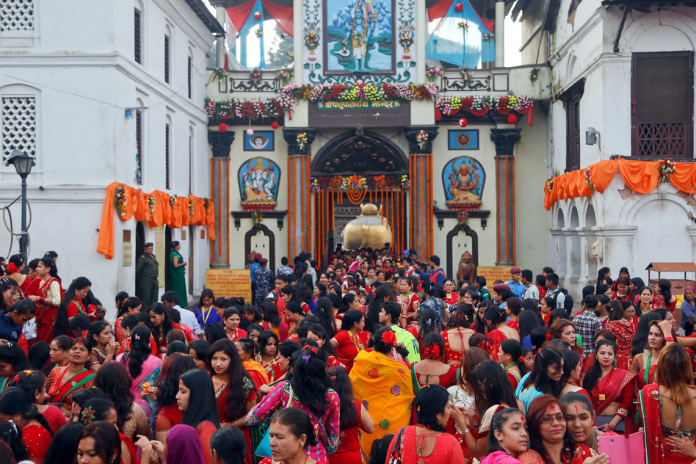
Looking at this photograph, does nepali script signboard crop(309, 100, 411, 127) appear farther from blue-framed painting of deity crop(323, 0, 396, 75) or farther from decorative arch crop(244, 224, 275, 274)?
decorative arch crop(244, 224, 275, 274)

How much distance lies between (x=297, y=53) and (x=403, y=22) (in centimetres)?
352

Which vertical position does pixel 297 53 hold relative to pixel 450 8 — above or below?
below

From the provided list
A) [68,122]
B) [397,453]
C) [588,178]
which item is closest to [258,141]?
[68,122]

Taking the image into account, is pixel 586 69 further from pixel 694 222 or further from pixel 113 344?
pixel 113 344

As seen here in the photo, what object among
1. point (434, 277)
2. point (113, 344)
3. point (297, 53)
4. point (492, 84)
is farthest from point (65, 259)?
point (492, 84)

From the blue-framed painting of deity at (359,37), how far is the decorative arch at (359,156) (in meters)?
2.17

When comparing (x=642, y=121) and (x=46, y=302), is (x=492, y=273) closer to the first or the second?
(x=642, y=121)

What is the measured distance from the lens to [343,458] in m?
5.24

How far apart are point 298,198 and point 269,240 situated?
182 cm

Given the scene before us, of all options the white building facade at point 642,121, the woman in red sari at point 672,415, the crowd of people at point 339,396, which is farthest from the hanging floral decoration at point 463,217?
the woman in red sari at point 672,415

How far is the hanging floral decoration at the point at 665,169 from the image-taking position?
16.3 meters

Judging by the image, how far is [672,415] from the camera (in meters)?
5.30

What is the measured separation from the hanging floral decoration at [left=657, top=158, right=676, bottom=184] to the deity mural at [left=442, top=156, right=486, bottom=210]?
25.2 feet

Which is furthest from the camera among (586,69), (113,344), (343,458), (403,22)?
(403,22)
